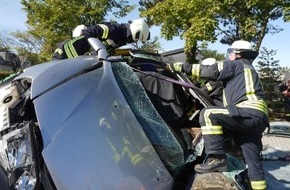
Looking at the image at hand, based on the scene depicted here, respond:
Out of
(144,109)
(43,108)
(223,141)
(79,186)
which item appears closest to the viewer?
(79,186)

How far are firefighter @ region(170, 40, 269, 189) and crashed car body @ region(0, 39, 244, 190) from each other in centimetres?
37

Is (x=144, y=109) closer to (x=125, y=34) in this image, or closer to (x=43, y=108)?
(x=43, y=108)

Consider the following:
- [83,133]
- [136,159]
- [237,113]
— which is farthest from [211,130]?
[83,133]

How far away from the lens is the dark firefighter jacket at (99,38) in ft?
A: 13.6

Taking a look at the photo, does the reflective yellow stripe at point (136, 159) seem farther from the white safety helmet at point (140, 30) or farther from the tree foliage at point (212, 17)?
the tree foliage at point (212, 17)

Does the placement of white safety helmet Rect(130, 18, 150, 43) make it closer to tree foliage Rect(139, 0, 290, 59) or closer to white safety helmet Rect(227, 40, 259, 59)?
white safety helmet Rect(227, 40, 259, 59)

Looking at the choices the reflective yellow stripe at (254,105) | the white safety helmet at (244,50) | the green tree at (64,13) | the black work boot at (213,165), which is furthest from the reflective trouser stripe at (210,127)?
the green tree at (64,13)

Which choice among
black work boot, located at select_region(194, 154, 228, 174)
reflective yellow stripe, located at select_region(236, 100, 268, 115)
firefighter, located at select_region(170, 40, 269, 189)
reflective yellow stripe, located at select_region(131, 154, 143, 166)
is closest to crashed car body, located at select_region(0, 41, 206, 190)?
reflective yellow stripe, located at select_region(131, 154, 143, 166)

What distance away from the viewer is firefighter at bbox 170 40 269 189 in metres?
2.94

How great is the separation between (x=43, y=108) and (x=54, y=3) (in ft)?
52.1

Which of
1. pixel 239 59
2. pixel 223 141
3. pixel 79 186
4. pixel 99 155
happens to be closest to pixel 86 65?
pixel 99 155

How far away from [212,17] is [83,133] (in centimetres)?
914

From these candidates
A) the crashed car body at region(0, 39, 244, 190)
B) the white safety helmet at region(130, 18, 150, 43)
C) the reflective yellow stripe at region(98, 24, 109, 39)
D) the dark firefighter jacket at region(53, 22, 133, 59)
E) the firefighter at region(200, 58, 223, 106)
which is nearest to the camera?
the crashed car body at region(0, 39, 244, 190)

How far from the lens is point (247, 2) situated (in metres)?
10.3
